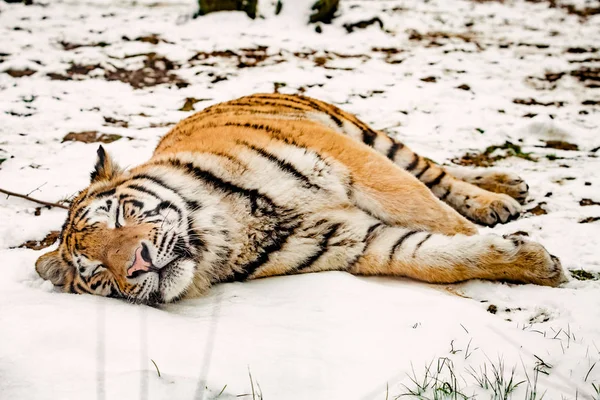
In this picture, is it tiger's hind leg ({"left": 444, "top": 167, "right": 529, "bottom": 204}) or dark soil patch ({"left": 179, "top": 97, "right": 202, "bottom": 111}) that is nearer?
tiger's hind leg ({"left": 444, "top": 167, "right": 529, "bottom": 204})

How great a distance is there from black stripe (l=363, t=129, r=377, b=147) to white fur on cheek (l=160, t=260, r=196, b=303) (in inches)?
54.0

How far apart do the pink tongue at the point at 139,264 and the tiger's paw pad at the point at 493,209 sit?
153 centimetres

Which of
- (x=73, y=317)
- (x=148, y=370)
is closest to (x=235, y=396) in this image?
(x=148, y=370)

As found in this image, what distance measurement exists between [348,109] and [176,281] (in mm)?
2563

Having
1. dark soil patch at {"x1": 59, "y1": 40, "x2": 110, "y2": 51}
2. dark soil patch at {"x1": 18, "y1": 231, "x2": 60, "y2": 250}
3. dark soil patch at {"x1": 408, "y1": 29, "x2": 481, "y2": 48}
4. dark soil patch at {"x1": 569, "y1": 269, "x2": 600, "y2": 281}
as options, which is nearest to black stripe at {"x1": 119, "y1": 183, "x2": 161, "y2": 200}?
dark soil patch at {"x1": 18, "y1": 231, "x2": 60, "y2": 250}

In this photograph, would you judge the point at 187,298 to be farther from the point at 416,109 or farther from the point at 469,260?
the point at 416,109

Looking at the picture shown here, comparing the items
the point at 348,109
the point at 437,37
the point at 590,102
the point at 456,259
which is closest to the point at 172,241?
the point at 456,259

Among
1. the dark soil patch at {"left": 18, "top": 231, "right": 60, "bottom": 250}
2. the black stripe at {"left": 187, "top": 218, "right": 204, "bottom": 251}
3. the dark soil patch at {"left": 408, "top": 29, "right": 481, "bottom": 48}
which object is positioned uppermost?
the dark soil patch at {"left": 408, "top": 29, "right": 481, "bottom": 48}

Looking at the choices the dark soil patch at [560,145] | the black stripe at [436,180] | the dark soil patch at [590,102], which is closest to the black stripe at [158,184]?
the black stripe at [436,180]

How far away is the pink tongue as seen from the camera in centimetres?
166

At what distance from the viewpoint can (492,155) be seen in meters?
3.21

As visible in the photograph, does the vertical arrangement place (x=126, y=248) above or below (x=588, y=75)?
below

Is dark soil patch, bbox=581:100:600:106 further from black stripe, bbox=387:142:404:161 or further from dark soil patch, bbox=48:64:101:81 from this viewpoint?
dark soil patch, bbox=48:64:101:81

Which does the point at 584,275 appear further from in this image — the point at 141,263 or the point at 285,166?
the point at 141,263
